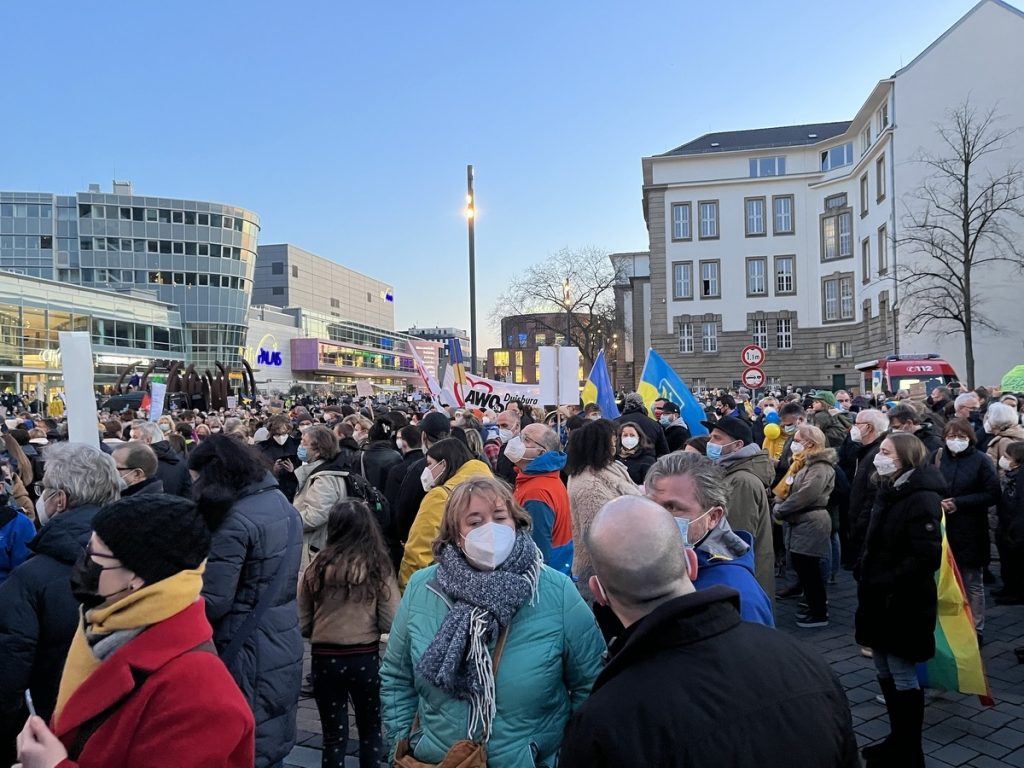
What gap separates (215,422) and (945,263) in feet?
116

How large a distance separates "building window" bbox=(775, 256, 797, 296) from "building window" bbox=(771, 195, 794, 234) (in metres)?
2.01

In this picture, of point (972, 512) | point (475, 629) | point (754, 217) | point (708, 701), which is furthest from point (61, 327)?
point (708, 701)

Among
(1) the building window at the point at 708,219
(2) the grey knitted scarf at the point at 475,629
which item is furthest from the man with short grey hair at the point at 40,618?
(1) the building window at the point at 708,219

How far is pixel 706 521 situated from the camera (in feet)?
10.1

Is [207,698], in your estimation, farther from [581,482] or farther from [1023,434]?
[1023,434]

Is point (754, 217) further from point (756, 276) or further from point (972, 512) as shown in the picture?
point (972, 512)

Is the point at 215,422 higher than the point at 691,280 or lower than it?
Result: lower

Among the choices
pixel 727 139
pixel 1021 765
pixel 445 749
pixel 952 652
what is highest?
pixel 727 139

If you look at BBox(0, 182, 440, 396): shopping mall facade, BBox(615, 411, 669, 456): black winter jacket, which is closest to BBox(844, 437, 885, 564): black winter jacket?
BBox(615, 411, 669, 456): black winter jacket

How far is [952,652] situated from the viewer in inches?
183

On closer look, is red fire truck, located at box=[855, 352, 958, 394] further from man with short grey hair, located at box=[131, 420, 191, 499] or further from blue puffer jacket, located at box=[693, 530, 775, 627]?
blue puffer jacket, located at box=[693, 530, 775, 627]

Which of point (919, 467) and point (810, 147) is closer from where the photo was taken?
point (919, 467)

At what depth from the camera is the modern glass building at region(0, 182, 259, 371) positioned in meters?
75.8

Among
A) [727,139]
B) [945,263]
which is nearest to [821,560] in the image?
[945,263]
